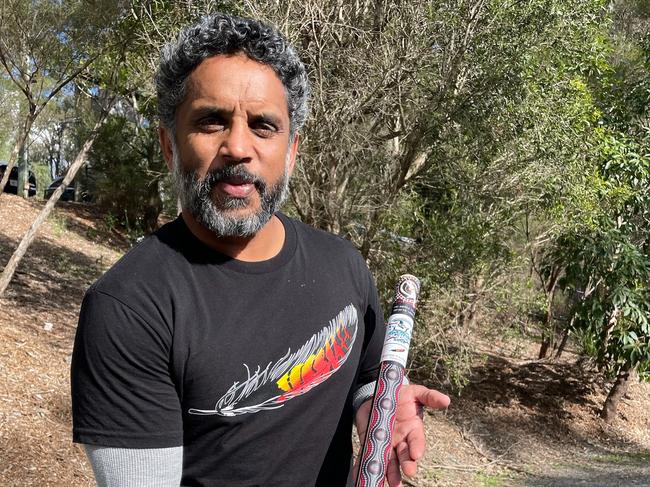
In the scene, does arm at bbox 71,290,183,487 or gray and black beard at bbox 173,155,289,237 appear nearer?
arm at bbox 71,290,183,487

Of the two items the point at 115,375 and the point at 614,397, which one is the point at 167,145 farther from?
the point at 614,397

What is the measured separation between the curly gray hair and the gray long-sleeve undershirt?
0.77 m

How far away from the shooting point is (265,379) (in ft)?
5.39

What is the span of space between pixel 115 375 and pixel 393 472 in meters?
0.74

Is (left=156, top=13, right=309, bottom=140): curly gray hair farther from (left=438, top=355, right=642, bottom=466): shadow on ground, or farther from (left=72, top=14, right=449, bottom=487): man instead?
(left=438, top=355, right=642, bottom=466): shadow on ground

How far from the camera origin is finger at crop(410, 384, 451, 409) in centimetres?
174

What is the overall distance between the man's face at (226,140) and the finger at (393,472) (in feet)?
2.20

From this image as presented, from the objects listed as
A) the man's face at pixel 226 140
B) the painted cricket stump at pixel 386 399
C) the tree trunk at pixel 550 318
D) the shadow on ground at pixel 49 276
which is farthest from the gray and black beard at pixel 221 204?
the tree trunk at pixel 550 318

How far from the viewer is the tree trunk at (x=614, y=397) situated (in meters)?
11.5

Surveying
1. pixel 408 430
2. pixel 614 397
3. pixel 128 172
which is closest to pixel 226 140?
pixel 408 430

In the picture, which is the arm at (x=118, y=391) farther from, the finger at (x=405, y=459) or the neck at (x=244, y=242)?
the finger at (x=405, y=459)

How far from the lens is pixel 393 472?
70.1 inches

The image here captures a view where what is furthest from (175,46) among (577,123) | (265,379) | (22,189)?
(22,189)

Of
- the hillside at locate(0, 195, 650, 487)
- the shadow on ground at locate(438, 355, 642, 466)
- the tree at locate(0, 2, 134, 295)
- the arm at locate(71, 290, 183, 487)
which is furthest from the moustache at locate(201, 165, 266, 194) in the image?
the shadow on ground at locate(438, 355, 642, 466)
